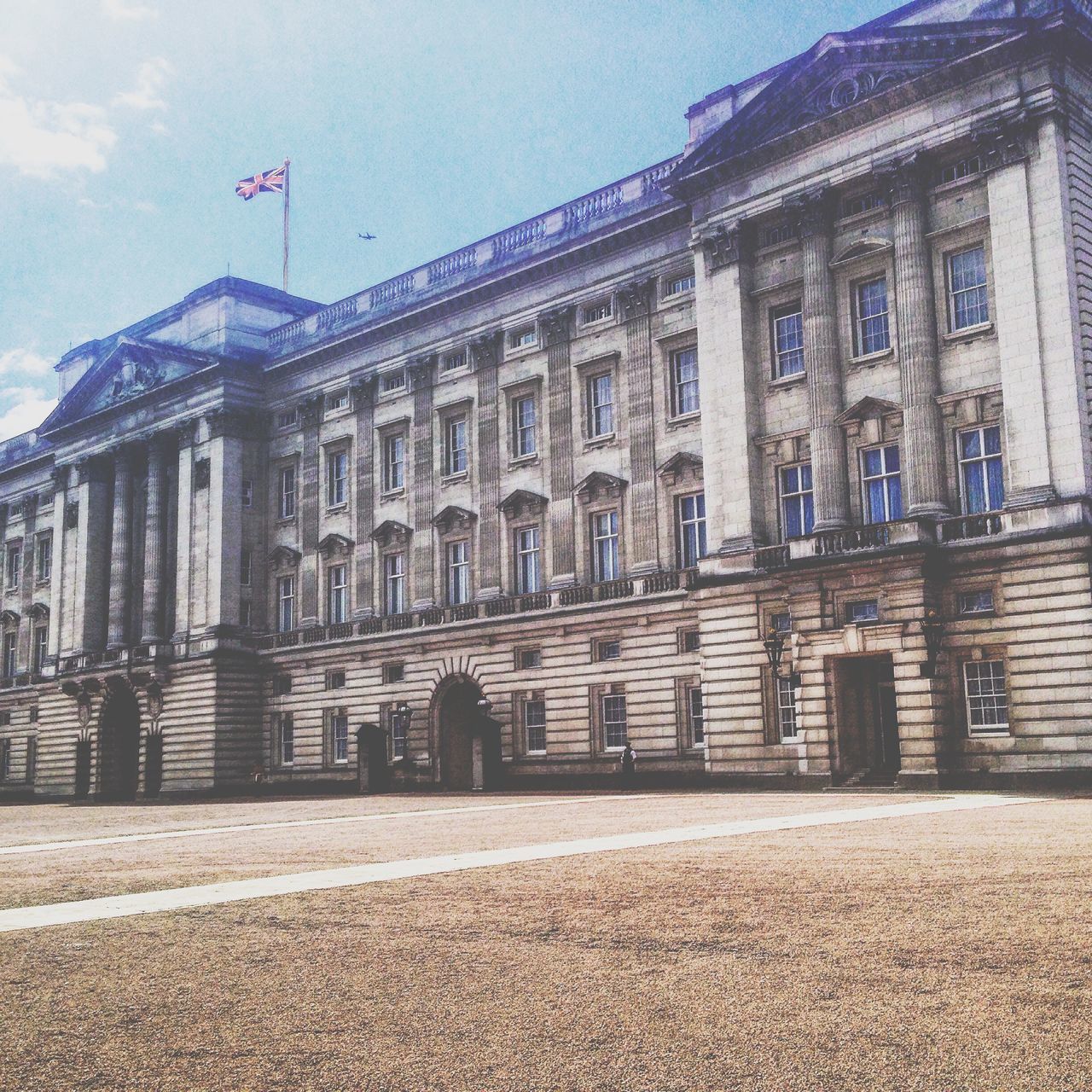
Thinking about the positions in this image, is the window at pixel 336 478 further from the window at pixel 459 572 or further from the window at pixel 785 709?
the window at pixel 785 709

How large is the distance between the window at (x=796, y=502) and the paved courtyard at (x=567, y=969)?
2525 centimetres

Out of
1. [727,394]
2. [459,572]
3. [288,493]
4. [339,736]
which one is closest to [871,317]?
[727,394]

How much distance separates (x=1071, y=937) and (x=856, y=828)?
1074 centimetres

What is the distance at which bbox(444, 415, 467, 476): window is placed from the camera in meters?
56.9

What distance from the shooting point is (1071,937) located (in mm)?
9523

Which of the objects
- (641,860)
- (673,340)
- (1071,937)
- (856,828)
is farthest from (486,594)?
(1071,937)

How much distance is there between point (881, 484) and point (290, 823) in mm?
21666

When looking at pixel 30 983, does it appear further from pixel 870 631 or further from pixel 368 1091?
pixel 870 631

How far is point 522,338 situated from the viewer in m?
54.8

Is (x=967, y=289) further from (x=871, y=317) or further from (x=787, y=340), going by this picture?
(x=787, y=340)

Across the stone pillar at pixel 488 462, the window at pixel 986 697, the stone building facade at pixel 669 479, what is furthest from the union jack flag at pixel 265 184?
the window at pixel 986 697

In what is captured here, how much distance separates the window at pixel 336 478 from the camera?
62.3 m

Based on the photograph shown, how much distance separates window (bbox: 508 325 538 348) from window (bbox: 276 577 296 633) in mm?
17729

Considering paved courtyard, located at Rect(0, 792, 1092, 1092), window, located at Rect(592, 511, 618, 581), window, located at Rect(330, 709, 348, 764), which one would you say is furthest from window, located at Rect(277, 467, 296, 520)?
paved courtyard, located at Rect(0, 792, 1092, 1092)
